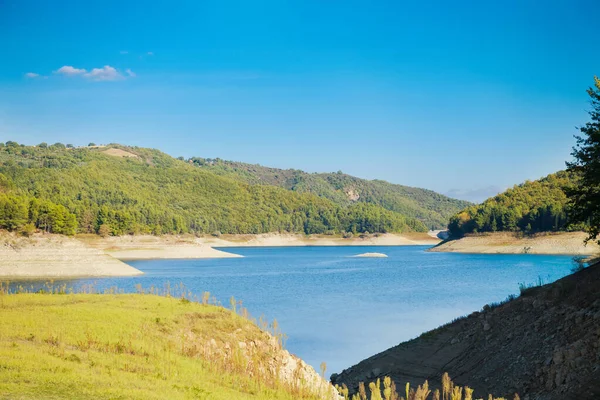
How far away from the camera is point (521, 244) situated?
113688mm

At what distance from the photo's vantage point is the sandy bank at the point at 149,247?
102m

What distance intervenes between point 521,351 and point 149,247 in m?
96.6

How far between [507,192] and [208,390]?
149m

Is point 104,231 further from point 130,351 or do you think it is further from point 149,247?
point 130,351

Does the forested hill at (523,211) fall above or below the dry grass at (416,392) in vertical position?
above

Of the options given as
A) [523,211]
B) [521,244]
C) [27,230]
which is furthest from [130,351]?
[523,211]

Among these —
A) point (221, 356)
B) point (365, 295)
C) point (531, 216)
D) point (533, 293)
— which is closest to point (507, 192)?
point (531, 216)

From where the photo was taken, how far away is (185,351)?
13.5 meters

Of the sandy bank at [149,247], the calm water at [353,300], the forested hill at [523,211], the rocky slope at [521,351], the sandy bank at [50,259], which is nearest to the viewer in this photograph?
the rocky slope at [521,351]

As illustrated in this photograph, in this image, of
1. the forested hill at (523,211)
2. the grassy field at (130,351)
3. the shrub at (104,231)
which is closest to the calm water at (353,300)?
the grassy field at (130,351)

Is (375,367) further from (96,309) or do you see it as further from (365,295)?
(365,295)

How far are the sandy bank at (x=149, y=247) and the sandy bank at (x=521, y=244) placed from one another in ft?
173

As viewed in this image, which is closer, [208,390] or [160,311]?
[208,390]

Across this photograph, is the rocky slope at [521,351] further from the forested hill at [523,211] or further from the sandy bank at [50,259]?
the forested hill at [523,211]
